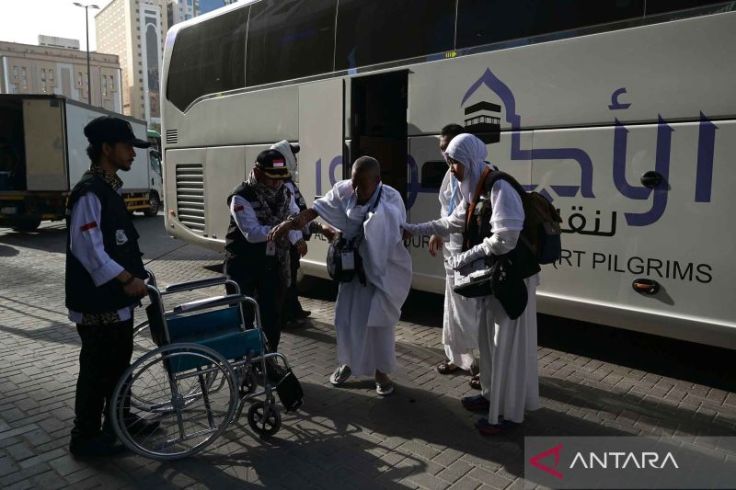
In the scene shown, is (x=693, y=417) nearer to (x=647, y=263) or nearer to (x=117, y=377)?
(x=647, y=263)

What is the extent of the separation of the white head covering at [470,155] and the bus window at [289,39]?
3638mm

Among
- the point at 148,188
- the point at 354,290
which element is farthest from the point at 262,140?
the point at 148,188

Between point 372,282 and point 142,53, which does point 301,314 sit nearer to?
point 372,282

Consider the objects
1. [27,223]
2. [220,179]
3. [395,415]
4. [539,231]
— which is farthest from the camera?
[27,223]

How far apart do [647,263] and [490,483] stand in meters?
2.33

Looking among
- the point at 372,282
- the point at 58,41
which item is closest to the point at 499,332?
the point at 372,282

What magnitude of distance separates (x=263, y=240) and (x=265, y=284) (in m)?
0.38

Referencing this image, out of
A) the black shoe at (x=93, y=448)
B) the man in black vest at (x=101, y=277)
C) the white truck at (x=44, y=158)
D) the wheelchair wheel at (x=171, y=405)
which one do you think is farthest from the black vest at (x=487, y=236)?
the white truck at (x=44, y=158)

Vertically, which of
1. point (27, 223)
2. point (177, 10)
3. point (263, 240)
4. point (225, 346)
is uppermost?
point (177, 10)

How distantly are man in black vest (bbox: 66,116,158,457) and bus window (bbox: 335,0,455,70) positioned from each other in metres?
3.45

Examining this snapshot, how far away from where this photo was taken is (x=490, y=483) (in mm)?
3074

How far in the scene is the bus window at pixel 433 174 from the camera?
5.79 meters

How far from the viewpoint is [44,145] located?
14.3m

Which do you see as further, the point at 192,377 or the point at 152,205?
the point at 152,205
